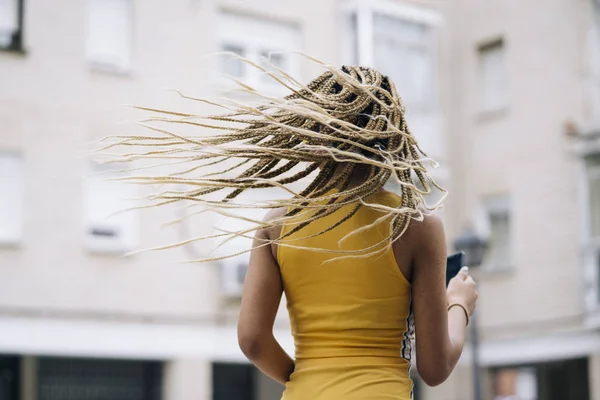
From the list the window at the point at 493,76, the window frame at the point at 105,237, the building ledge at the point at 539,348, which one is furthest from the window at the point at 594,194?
the window frame at the point at 105,237

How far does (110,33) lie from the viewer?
16.5 meters

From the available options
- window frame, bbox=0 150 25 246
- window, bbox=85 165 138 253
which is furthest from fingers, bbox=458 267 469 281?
window, bbox=85 165 138 253

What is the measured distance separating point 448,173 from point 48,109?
7.43 m

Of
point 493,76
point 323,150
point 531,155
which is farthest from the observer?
point 493,76

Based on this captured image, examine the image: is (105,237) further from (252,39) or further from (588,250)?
(588,250)

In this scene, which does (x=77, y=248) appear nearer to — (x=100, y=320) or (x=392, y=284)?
(x=100, y=320)

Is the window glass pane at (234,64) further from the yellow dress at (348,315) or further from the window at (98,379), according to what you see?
the yellow dress at (348,315)

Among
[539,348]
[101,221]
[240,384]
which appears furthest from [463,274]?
[539,348]

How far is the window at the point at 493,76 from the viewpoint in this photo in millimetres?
A: 19516

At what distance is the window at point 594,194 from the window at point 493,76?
224cm

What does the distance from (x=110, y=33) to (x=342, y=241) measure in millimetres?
14595

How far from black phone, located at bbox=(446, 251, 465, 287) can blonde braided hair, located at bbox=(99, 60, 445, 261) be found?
0.29 m

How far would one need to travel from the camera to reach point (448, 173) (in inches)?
779

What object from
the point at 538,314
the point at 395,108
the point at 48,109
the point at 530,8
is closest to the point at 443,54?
the point at 530,8
